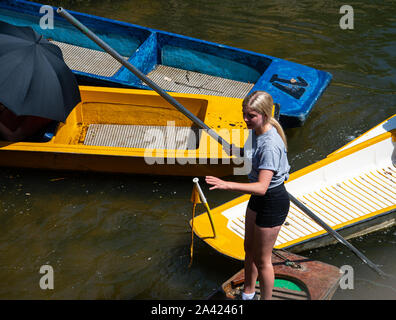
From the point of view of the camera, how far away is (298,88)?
7938 millimetres

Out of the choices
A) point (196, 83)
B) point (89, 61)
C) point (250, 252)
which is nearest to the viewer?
point (250, 252)

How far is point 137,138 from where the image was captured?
7.69 meters

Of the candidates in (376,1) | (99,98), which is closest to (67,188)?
(99,98)

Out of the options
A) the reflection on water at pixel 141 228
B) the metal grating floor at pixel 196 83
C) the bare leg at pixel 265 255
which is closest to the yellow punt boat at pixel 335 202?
the reflection on water at pixel 141 228

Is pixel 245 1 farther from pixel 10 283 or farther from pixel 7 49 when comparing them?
pixel 10 283

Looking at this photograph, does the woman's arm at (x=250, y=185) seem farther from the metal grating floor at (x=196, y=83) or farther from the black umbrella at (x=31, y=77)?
the metal grating floor at (x=196, y=83)

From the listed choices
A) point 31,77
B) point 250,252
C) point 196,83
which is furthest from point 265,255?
point 196,83

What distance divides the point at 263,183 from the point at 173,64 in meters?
6.32

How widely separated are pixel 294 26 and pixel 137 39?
14.1ft

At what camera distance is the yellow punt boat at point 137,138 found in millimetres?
6742

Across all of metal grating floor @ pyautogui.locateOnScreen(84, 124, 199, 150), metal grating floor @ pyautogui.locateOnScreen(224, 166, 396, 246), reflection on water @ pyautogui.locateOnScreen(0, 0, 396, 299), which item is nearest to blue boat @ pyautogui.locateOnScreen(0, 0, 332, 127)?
metal grating floor @ pyautogui.locateOnScreen(84, 124, 199, 150)

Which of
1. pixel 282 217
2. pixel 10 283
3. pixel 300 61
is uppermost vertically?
pixel 282 217

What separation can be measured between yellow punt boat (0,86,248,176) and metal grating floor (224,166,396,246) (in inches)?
45.3

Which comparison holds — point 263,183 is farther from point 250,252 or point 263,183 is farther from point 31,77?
point 31,77
